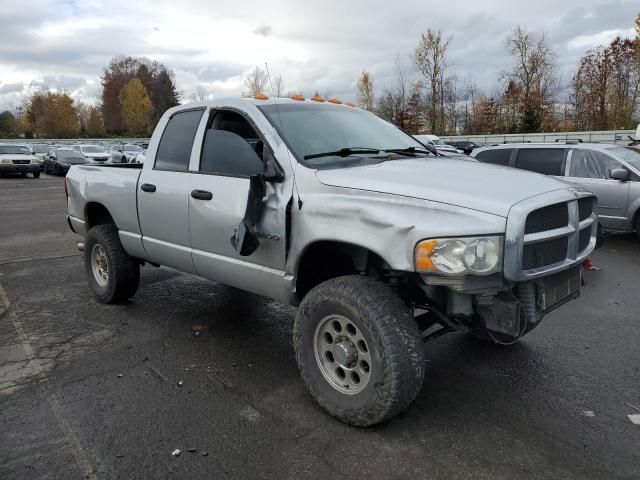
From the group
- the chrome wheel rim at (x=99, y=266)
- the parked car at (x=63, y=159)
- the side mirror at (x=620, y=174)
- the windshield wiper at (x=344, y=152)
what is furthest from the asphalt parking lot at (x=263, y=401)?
the parked car at (x=63, y=159)

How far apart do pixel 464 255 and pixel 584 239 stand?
1.33 m

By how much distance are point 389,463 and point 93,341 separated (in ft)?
9.88

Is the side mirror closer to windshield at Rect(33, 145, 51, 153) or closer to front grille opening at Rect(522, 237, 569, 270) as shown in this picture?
front grille opening at Rect(522, 237, 569, 270)

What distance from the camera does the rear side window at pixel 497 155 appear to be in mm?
10000

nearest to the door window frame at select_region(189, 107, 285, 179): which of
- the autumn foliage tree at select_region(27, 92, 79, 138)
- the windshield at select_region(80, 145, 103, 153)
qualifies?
the windshield at select_region(80, 145, 103, 153)

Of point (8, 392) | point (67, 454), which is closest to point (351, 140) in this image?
point (67, 454)

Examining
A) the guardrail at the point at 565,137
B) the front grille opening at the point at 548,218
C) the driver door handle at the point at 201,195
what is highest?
the guardrail at the point at 565,137

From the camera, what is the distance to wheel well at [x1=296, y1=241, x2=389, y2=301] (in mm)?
3436

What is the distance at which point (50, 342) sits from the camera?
469cm

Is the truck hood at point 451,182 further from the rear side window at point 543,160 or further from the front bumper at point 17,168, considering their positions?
the front bumper at point 17,168

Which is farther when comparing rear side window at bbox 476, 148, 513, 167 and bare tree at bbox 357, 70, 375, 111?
bare tree at bbox 357, 70, 375, 111

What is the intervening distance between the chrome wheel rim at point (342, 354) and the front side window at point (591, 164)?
748 centimetres

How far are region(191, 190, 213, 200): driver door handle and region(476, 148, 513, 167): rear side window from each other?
7.17 m

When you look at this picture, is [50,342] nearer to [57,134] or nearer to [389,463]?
[389,463]
